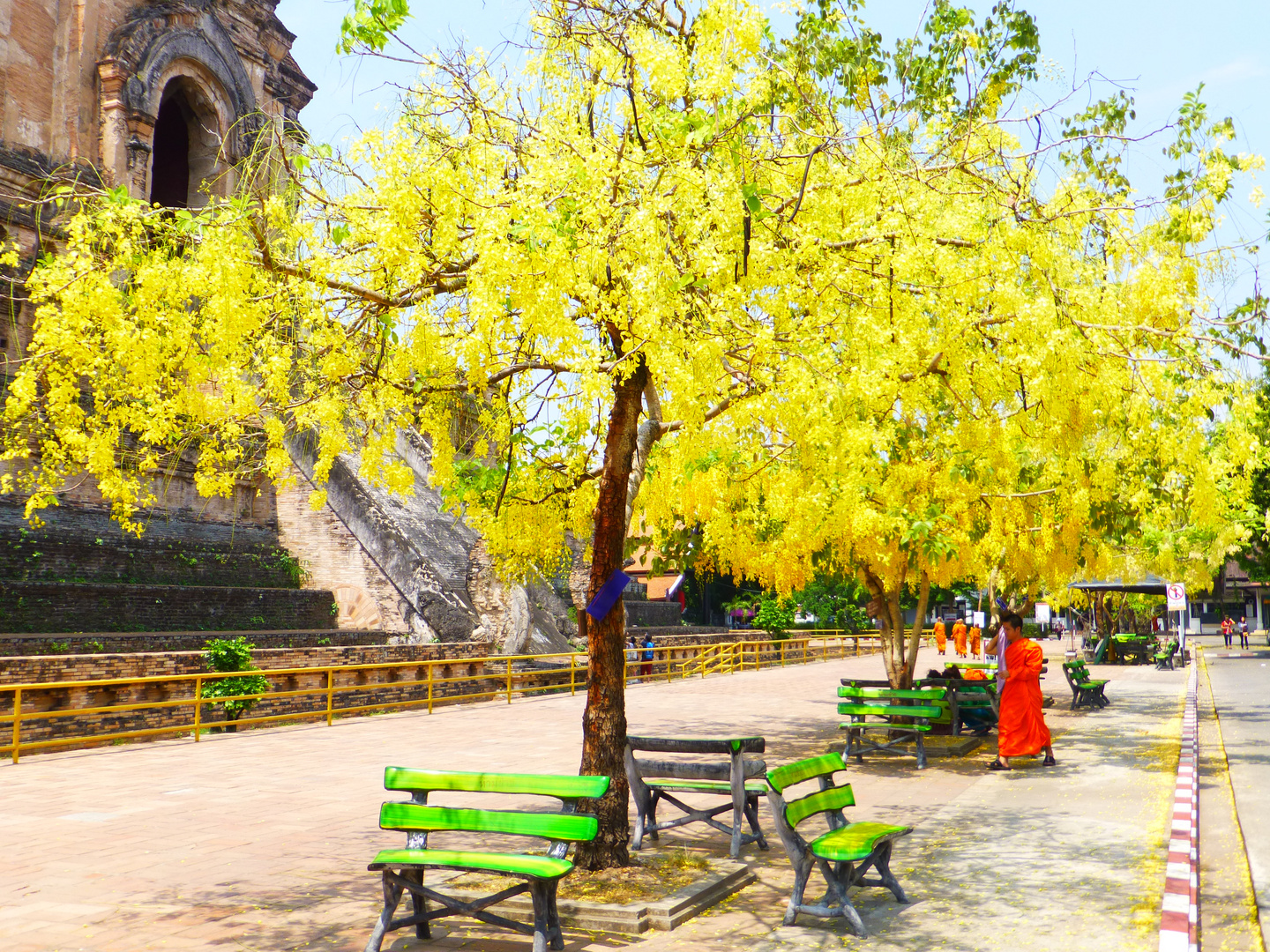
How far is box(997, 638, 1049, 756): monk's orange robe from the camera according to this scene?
11586mm

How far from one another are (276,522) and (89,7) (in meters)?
12.1

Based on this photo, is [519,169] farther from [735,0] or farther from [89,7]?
[89,7]

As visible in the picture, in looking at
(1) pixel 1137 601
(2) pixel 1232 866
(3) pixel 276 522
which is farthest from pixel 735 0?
(1) pixel 1137 601

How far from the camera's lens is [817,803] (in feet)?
20.3

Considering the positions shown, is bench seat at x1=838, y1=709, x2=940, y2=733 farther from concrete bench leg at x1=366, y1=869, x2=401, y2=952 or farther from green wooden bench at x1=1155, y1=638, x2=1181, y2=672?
green wooden bench at x1=1155, y1=638, x2=1181, y2=672

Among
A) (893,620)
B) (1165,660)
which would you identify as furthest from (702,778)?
(1165,660)

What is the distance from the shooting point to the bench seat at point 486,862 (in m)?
4.96

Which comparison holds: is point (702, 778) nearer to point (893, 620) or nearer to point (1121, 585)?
point (893, 620)

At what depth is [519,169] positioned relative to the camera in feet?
23.8

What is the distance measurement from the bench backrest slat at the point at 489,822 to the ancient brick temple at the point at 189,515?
565 inches

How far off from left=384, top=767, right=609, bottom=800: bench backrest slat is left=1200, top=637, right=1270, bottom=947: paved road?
370 centimetres

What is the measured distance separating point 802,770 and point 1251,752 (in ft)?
32.7

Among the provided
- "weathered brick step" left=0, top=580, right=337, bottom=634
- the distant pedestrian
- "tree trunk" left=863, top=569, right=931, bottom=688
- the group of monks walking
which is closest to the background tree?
"tree trunk" left=863, top=569, right=931, bottom=688

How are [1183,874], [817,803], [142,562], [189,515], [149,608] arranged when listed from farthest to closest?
[189,515]
[142,562]
[149,608]
[1183,874]
[817,803]
